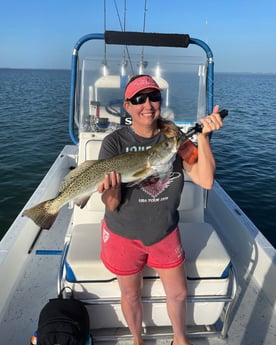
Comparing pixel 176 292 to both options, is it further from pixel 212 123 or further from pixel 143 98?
pixel 143 98

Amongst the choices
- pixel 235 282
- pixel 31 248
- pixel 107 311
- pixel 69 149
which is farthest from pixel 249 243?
pixel 69 149

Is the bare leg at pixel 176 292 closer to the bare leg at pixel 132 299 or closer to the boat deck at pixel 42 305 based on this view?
the bare leg at pixel 132 299

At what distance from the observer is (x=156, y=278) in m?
2.84

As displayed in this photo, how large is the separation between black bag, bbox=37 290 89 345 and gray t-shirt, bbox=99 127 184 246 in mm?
796

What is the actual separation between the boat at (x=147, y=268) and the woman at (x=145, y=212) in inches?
11.4

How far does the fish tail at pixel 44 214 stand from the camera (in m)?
2.59

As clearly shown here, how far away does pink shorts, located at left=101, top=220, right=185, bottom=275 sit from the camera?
250 cm

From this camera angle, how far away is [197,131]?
96.1 inches

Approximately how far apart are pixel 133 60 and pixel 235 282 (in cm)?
347

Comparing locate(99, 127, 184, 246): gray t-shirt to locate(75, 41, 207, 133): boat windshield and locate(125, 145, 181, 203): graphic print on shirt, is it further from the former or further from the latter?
locate(75, 41, 207, 133): boat windshield

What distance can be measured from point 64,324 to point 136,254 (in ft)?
2.67

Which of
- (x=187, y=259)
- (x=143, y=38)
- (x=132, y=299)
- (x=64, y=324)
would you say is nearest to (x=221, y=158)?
(x=143, y=38)

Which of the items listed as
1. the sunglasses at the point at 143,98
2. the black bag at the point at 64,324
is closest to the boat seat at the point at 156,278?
the black bag at the point at 64,324

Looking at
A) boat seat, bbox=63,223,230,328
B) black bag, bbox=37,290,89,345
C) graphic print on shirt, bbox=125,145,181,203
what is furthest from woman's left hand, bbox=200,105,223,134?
black bag, bbox=37,290,89,345
